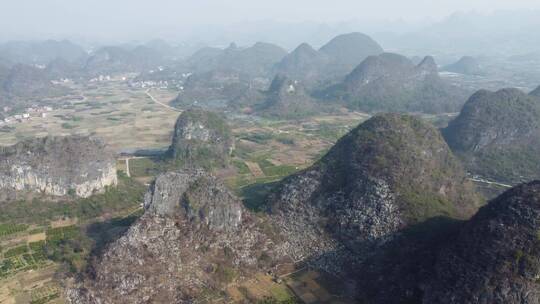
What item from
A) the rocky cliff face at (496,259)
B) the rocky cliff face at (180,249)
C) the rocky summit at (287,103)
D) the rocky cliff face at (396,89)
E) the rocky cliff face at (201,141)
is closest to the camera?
the rocky cliff face at (496,259)

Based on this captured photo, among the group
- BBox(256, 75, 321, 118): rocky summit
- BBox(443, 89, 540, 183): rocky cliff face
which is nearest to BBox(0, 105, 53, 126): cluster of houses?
BBox(256, 75, 321, 118): rocky summit

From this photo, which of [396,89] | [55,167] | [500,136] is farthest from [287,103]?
[55,167]

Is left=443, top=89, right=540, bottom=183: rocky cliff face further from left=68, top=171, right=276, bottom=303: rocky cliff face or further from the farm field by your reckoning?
left=68, top=171, right=276, bottom=303: rocky cliff face

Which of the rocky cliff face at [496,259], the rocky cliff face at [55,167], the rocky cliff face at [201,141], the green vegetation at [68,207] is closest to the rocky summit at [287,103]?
the rocky cliff face at [201,141]

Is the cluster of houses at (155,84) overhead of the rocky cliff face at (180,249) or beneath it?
beneath

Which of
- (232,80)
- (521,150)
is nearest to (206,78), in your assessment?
(232,80)

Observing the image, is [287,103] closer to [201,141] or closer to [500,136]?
[201,141]

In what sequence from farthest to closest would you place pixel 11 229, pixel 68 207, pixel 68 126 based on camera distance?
1. pixel 68 126
2. pixel 68 207
3. pixel 11 229

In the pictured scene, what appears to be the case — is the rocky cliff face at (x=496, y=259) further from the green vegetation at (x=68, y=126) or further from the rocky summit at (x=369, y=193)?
the green vegetation at (x=68, y=126)
